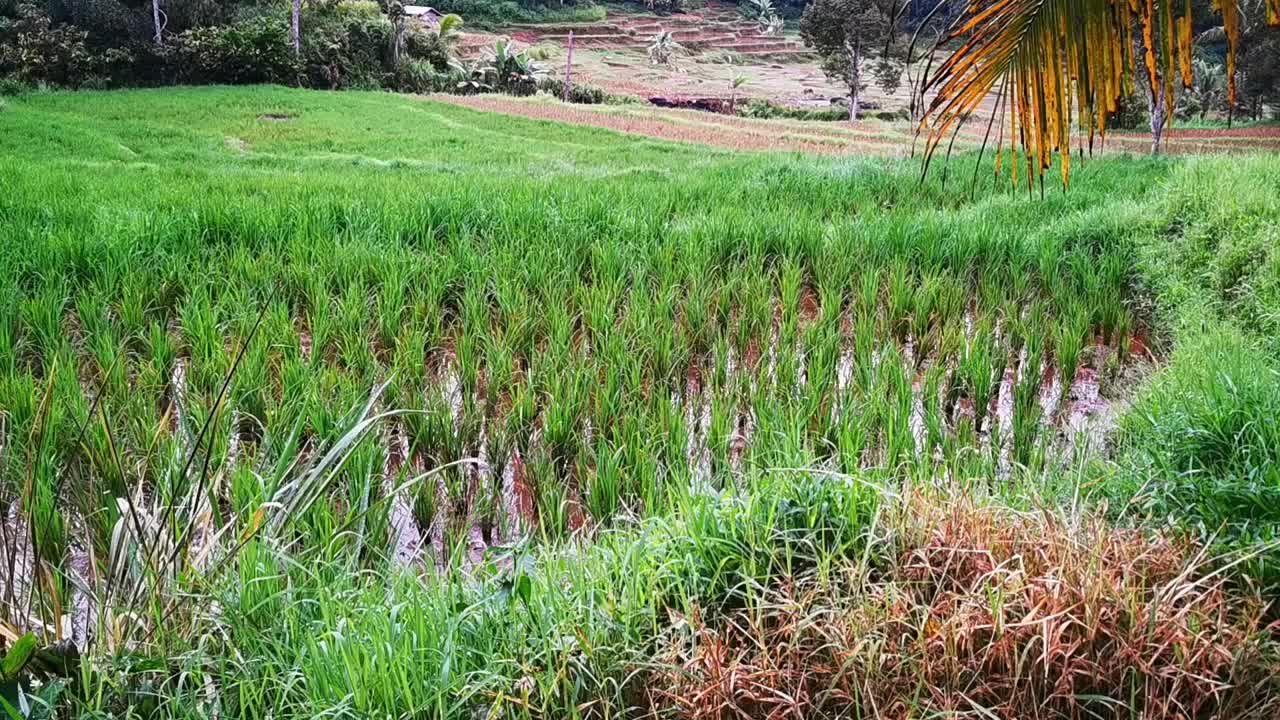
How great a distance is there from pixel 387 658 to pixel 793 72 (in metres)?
20.7

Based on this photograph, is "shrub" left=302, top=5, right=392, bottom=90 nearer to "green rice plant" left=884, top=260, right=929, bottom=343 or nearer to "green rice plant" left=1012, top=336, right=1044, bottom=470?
"green rice plant" left=884, top=260, right=929, bottom=343

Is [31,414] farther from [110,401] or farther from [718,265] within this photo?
[718,265]

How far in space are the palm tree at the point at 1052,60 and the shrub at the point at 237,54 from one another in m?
12.6

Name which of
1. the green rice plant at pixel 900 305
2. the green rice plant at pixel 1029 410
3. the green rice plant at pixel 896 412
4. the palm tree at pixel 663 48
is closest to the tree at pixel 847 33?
the palm tree at pixel 663 48

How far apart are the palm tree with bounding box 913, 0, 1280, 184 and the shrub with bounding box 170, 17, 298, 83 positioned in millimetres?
12645

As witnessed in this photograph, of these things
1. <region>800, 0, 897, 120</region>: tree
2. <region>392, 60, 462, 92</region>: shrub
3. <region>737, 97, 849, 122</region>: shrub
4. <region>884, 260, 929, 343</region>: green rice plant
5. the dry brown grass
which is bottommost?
the dry brown grass

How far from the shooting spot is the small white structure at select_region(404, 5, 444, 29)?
1644 cm

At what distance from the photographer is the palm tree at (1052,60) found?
111 cm

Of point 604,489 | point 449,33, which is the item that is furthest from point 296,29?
point 604,489

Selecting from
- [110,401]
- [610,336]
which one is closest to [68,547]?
[110,401]

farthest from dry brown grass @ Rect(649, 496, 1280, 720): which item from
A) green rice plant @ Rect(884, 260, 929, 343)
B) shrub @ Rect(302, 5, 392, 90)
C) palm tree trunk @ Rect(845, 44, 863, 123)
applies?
palm tree trunk @ Rect(845, 44, 863, 123)

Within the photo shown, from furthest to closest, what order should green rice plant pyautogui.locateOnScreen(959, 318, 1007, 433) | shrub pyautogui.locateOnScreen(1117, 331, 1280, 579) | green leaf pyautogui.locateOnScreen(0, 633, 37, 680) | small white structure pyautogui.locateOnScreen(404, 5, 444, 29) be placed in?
1. small white structure pyautogui.locateOnScreen(404, 5, 444, 29)
2. green rice plant pyautogui.locateOnScreen(959, 318, 1007, 433)
3. shrub pyautogui.locateOnScreen(1117, 331, 1280, 579)
4. green leaf pyautogui.locateOnScreen(0, 633, 37, 680)

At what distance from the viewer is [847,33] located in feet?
53.6

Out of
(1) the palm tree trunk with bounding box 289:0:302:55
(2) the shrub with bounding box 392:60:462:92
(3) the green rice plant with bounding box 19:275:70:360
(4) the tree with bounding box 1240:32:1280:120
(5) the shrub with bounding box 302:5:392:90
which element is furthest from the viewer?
(2) the shrub with bounding box 392:60:462:92
